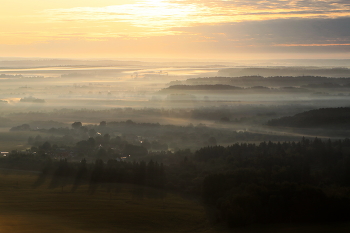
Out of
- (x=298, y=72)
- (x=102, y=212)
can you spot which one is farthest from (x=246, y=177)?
(x=298, y=72)

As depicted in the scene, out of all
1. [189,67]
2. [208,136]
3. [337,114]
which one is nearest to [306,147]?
[208,136]

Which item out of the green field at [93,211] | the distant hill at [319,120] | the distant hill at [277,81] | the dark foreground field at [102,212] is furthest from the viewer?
the distant hill at [277,81]

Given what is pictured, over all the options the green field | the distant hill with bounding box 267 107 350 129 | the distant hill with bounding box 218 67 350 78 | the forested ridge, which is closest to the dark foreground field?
the green field

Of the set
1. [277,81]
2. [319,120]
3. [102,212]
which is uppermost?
[277,81]

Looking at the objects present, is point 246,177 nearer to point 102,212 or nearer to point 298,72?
point 102,212

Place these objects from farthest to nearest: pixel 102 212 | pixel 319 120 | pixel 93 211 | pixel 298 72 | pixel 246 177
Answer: pixel 298 72
pixel 319 120
pixel 246 177
pixel 93 211
pixel 102 212

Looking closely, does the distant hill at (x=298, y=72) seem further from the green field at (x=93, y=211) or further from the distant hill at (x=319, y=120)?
the green field at (x=93, y=211)

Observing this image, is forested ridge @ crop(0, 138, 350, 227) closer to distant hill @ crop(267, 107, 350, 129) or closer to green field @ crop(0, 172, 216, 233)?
green field @ crop(0, 172, 216, 233)

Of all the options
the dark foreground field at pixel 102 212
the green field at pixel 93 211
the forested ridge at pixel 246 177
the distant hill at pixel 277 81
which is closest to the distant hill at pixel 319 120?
the forested ridge at pixel 246 177

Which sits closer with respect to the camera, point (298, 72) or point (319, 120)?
→ point (319, 120)
